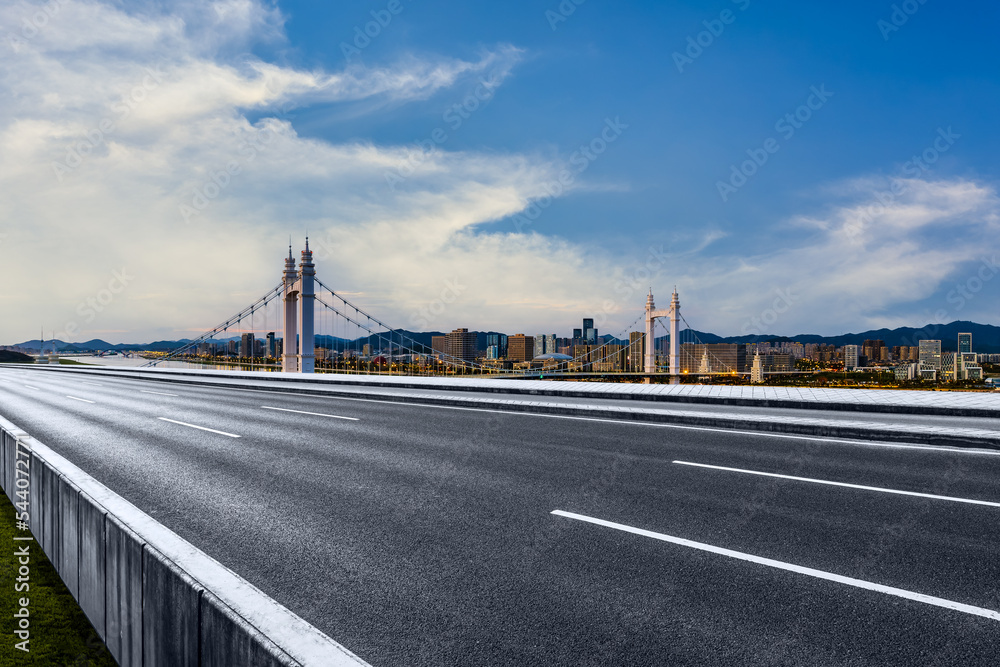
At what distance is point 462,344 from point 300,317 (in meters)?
16.1

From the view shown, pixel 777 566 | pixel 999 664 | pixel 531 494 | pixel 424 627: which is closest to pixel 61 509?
pixel 424 627

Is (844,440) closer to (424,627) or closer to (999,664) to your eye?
(999,664)

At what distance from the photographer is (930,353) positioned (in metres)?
39.5

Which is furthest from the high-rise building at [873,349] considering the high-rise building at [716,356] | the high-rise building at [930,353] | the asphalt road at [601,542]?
the asphalt road at [601,542]

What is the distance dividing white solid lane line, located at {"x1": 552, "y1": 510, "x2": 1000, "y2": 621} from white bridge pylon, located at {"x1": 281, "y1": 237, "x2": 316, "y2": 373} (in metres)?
26.2

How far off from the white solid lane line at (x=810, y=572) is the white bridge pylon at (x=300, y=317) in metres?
26.2

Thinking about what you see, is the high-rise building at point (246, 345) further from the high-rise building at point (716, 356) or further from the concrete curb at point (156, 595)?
the concrete curb at point (156, 595)

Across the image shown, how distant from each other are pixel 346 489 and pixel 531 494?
214cm

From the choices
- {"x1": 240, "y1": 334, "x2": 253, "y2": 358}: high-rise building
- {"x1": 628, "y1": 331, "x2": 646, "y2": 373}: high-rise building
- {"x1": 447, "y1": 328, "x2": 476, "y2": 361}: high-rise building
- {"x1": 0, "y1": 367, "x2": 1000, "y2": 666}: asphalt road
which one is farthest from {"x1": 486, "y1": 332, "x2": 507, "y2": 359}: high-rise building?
{"x1": 0, "y1": 367, "x2": 1000, "y2": 666}: asphalt road

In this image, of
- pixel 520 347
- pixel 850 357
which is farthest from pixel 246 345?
pixel 850 357

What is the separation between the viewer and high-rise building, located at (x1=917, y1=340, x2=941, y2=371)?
37.9m

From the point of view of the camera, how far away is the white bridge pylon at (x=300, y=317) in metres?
29.1

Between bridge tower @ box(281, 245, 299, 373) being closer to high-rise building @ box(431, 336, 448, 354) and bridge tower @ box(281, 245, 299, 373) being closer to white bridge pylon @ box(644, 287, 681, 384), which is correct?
high-rise building @ box(431, 336, 448, 354)

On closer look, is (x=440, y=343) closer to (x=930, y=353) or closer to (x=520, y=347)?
(x=520, y=347)
